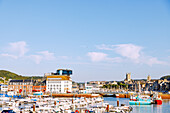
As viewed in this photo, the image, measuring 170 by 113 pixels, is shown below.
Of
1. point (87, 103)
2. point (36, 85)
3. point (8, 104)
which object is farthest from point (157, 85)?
point (8, 104)

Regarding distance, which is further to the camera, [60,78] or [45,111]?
[60,78]

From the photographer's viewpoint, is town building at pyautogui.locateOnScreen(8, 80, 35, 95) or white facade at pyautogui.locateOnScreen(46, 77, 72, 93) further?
white facade at pyautogui.locateOnScreen(46, 77, 72, 93)

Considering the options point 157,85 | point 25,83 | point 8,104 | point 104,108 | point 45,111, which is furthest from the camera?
point 157,85

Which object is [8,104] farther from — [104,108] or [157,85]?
[157,85]

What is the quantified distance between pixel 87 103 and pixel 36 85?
4909cm

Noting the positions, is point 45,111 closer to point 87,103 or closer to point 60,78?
point 87,103

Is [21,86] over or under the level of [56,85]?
under

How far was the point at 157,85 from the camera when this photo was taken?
141500 mm

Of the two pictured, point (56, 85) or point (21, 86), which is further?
point (56, 85)

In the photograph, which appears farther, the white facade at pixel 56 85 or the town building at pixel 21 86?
the white facade at pixel 56 85

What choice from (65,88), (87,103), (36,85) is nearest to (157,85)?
(65,88)

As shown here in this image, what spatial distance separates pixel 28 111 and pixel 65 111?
5.14 m

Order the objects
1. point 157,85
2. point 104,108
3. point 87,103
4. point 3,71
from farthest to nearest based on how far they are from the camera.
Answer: point 3,71, point 157,85, point 87,103, point 104,108

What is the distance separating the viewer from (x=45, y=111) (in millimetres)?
38781
